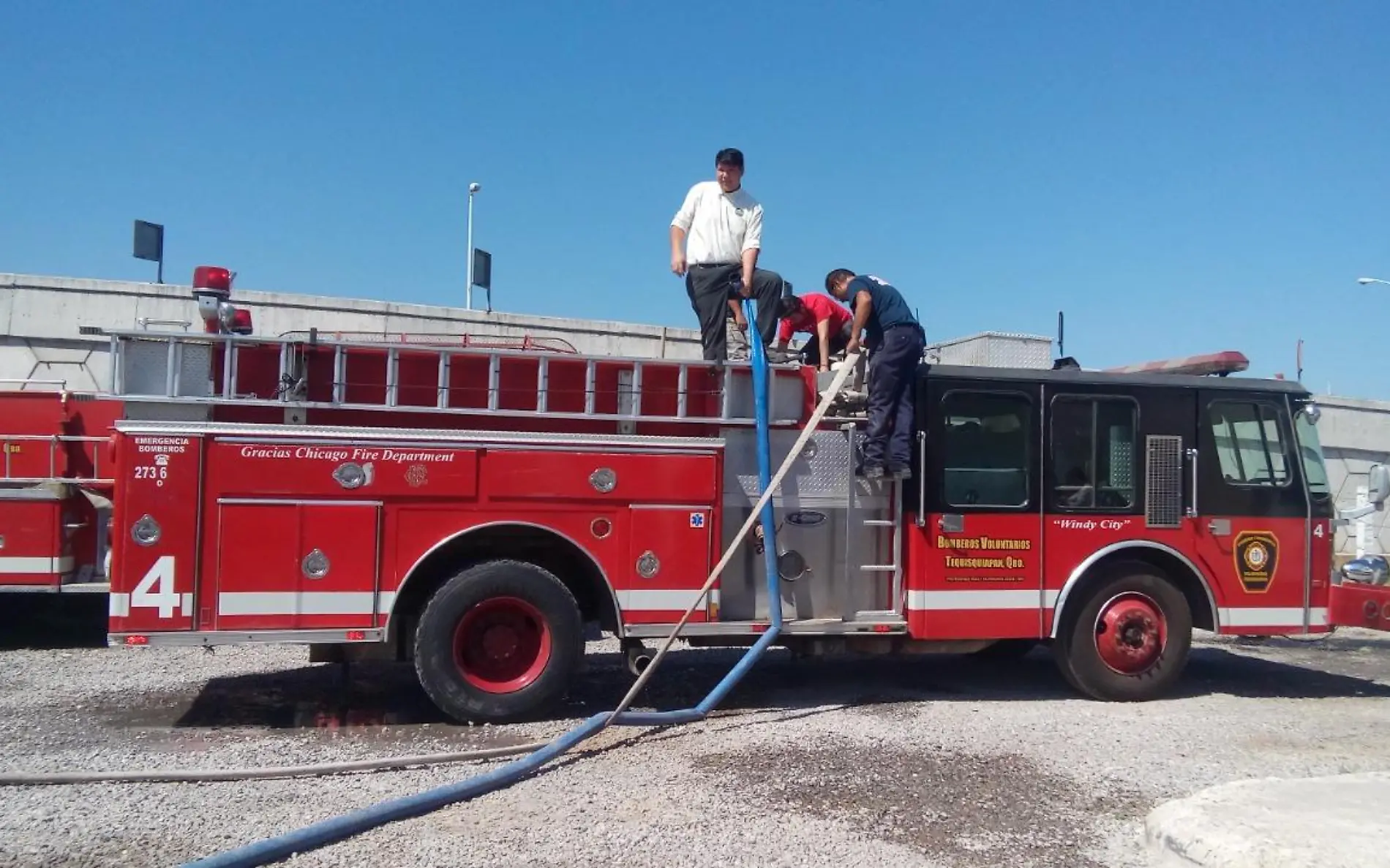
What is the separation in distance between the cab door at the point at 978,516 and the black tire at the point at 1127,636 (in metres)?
0.36

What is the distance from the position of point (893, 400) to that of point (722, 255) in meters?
1.70

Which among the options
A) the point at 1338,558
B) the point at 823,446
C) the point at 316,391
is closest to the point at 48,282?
the point at 316,391

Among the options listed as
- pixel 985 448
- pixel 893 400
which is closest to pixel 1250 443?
pixel 985 448

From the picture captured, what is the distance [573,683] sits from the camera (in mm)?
8188

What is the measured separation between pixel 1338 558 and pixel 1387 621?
8.21 m

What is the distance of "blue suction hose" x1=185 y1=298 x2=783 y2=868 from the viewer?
4492 mm

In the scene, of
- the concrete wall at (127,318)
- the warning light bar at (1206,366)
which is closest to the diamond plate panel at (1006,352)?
the warning light bar at (1206,366)

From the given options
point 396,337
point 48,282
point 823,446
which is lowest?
point 823,446

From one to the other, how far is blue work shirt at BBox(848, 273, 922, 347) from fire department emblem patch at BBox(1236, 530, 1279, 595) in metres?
2.93

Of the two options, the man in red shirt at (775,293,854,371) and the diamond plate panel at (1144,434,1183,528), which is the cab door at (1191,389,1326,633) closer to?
the diamond plate panel at (1144,434,1183,528)

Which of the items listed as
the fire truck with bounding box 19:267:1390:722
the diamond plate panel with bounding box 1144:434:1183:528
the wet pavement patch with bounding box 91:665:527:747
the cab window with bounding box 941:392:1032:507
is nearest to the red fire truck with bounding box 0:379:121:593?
the wet pavement patch with bounding box 91:665:527:747

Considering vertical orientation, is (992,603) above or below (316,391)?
below

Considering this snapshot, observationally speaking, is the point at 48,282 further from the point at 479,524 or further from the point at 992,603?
the point at 992,603

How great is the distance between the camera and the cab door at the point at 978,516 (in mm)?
7492
